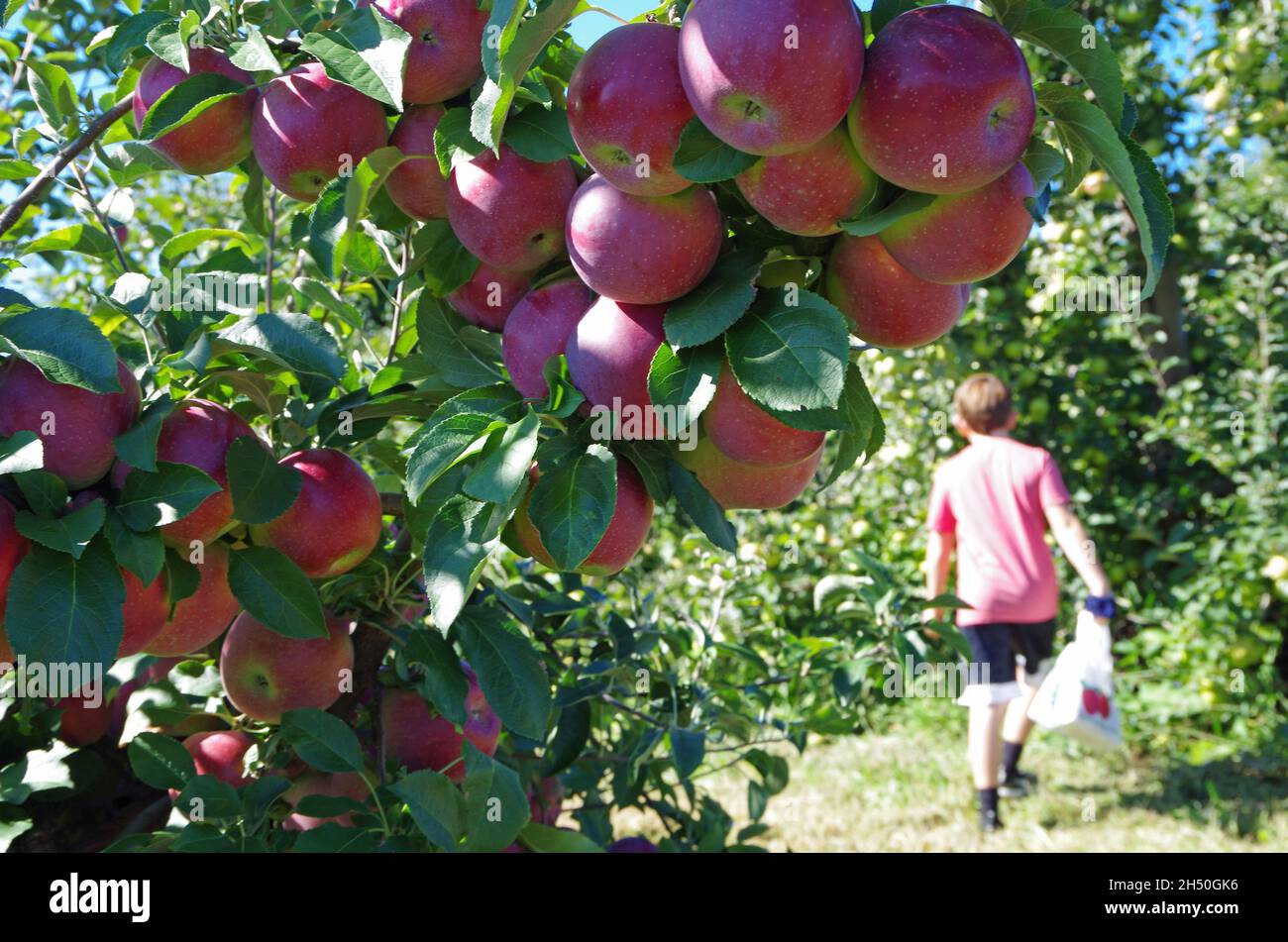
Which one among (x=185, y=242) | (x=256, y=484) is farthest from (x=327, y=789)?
(x=185, y=242)

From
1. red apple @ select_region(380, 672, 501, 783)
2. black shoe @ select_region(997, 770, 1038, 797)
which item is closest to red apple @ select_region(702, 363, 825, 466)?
red apple @ select_region(380, 672, 501, 783)

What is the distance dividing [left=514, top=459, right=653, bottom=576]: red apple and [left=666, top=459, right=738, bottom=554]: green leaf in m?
0.02

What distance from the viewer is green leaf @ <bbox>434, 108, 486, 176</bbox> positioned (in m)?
0.78

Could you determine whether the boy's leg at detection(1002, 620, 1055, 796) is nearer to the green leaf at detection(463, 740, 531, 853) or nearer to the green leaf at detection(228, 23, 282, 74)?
the green leaf at detection(463, 740, 531, 853)

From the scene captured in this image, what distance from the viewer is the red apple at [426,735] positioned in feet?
3.76

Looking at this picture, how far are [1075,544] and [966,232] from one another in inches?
122

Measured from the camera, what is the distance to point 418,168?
2.80ft

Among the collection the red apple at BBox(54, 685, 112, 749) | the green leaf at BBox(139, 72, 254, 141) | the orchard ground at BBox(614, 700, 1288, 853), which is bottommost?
the orchard ground at BBox(614, 700, 1288, 853)

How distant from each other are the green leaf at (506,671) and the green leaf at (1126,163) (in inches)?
22.5

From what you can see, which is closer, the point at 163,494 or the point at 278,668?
the point at 163,494

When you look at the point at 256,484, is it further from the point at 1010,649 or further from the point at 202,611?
the point at 1010,649

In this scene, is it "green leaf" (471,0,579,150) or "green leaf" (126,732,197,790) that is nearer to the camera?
"green leaf" (471,0,579,150)

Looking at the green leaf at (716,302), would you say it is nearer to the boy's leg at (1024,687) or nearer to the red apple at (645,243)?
the red apple at (645,243)
